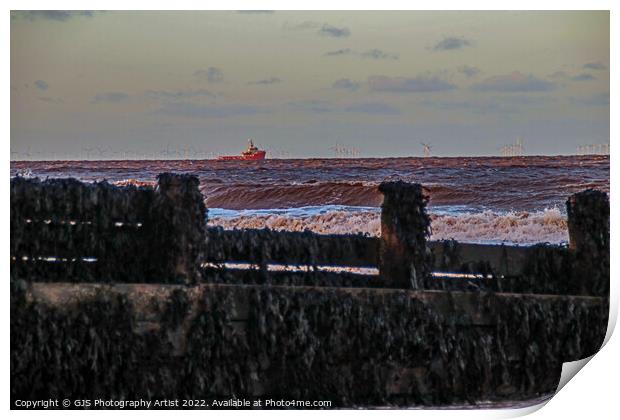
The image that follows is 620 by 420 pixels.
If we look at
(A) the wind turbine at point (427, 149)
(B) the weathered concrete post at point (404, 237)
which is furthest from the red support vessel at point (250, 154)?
(A) the wind turbine at point (427, 149)

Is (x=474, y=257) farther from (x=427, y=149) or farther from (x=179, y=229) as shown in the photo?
(x=179, y=229)

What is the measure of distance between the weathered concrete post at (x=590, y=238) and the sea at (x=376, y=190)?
0.13ft

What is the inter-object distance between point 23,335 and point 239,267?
96cm

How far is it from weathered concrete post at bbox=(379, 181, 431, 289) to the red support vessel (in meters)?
0.54

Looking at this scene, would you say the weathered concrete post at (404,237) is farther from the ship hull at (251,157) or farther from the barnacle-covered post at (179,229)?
the barnacle-covered post at (179,229)

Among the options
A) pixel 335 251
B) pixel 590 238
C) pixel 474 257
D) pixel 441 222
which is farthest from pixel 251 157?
pixel 590 238

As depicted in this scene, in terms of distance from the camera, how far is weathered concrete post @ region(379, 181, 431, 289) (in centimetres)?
537

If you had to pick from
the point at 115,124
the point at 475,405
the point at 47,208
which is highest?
the point at 115,124

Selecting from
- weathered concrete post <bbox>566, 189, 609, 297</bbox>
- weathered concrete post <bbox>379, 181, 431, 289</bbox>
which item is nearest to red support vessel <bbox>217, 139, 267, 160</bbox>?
weathered concrete post <bbox>379, 181, 431, 289</bbox>

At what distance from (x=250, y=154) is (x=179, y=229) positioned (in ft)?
1.45

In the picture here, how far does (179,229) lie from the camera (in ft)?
17.5

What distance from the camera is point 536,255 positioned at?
544cm

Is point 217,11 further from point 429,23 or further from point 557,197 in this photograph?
point 557,197

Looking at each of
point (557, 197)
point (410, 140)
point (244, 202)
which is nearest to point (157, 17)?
point (244, 202)
